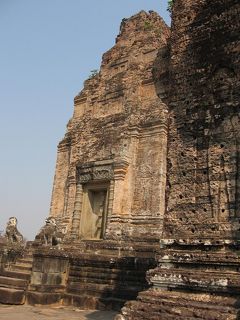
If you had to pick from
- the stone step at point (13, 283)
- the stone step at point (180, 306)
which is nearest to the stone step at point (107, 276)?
the stone step at point (13, 283)

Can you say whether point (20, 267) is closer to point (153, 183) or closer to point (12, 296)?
point (12, 296)

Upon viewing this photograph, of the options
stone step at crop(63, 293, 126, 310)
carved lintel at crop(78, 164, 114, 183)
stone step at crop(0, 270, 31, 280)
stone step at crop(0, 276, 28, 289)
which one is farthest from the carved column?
stone step at crop(63, 293, 126, 310)

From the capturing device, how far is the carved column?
15.1 metres

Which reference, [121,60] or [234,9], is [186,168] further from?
[121,60]

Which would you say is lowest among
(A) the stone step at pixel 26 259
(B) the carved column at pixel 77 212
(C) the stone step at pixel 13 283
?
(C) the stone step at pixel 13 283

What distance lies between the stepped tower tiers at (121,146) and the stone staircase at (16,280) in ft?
7.86

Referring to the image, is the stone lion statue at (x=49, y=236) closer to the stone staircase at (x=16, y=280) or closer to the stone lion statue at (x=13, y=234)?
the stone staircase at (x=16, y=280)

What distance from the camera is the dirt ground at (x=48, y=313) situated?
859 cm

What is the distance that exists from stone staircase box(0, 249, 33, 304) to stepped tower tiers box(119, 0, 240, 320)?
578 centimetres

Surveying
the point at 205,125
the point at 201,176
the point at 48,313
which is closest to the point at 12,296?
the point at 48,313

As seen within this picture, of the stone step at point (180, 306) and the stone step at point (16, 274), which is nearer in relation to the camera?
the stone step at point (180, 306)

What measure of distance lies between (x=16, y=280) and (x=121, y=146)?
597 centimetres

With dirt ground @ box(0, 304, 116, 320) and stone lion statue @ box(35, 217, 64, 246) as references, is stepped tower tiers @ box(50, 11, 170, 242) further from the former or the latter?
dirt ground @ box(0, 304, 116, 320)

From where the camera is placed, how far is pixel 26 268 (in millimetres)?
12789
